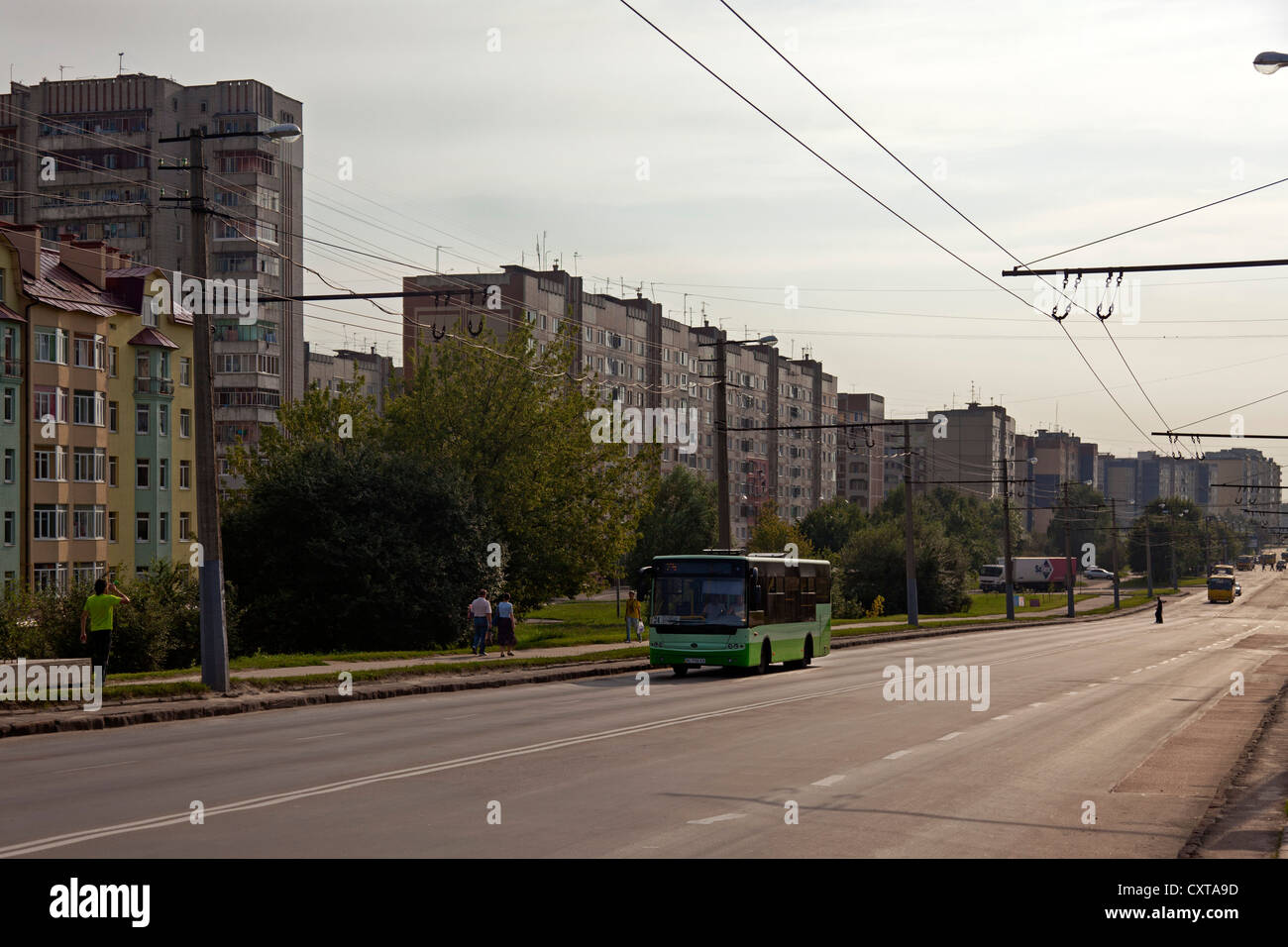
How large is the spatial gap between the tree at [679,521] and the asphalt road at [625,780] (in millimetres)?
66151

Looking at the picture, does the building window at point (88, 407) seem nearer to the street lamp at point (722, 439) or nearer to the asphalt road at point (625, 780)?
the street lamp at point (722, 439)

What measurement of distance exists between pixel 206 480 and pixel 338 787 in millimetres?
11921

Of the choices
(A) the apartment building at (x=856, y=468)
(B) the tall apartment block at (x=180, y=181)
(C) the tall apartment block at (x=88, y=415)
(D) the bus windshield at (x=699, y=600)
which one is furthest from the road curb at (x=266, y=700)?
(A) the apartment building at (x=856, y=468)

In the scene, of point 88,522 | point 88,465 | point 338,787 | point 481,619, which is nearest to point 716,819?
point 338,787

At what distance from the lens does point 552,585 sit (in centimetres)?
5619

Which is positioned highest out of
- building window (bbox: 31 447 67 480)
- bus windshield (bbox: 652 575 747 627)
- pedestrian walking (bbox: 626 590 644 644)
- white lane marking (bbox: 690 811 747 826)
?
building window (bbox: 31 447 67 480)

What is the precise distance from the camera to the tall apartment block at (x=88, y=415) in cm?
6219

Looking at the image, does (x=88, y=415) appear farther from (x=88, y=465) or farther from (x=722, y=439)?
(x=722, y=439)

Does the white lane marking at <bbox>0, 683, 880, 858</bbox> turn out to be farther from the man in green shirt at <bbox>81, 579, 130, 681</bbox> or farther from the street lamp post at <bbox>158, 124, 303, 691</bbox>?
the man in green shirt at <bbox>81, 579, 130, 681</bbox>

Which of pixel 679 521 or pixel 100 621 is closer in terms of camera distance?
pixel 100 621

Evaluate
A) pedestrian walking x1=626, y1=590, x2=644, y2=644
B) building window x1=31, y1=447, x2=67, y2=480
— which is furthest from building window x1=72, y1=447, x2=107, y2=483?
pedestrian walking x1=626, y1=590, x2=644, y2=644

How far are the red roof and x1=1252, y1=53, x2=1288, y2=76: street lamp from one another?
63298mm

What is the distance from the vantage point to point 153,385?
2904 inches

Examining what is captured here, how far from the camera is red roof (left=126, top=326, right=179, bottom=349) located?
7262 cm
